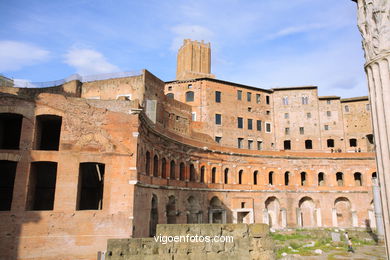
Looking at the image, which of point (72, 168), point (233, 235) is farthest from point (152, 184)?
point (233, 235)

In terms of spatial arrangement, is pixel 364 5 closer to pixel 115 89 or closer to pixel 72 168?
pixel 72 168

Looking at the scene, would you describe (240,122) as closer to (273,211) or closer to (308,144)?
(308,144)

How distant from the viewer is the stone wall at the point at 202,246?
12.4m

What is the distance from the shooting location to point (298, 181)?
1501 inches

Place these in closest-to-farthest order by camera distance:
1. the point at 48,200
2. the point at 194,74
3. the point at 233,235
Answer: the point at 233,235 < the point at 48,200 < the point at 194,74

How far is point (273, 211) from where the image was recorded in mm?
37406

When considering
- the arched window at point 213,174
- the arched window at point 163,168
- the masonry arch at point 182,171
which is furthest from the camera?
the arched window at point 213,174

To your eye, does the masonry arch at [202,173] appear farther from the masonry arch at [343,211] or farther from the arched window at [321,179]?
the masonry arch at [343,211]

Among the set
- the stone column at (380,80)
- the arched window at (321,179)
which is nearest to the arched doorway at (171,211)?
the stone column at (380,80)

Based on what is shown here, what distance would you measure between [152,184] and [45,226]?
7648 mm

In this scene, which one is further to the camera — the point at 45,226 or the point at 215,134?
the point at 215,134

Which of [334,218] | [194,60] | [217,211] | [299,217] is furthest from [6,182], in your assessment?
[194,60]

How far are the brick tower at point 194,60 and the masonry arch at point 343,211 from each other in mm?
24022

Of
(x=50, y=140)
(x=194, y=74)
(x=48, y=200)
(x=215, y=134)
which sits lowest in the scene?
(x=48, y=200)
